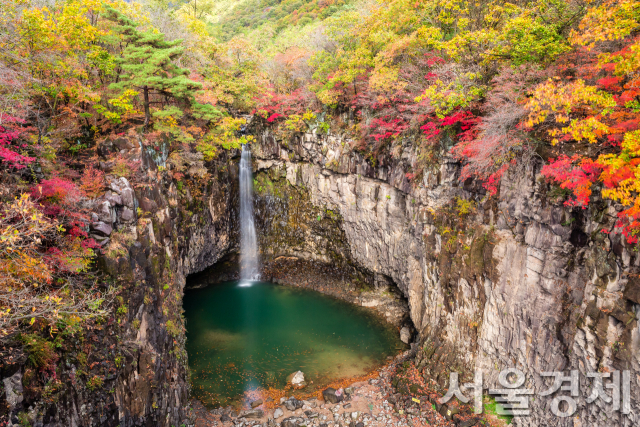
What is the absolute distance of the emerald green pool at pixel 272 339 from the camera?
53.1ft

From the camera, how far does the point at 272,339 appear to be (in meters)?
19.2

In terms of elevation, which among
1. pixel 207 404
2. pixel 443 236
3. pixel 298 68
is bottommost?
pixel 207 404

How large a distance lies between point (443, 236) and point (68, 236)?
14.2 metres

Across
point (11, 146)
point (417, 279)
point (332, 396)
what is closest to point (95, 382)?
point (11, 146)

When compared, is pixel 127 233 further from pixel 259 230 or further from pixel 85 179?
pixel 259 230

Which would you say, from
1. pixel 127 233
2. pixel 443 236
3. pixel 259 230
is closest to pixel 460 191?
pixel 443 236

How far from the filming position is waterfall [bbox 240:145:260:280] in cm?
2478

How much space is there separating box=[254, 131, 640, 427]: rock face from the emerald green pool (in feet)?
9.99

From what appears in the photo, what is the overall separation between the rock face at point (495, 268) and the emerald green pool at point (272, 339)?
120 inches

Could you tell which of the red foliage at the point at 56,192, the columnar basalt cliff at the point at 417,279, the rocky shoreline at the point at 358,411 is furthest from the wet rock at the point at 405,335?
the red foliage at the point at 56,192

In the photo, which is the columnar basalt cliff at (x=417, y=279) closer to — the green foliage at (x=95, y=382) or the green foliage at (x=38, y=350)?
the green foliage at (x=95, y=382)

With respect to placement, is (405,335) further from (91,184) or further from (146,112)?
(146,112)

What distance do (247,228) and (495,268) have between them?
18065 mm

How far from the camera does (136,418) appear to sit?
10.2 metres
